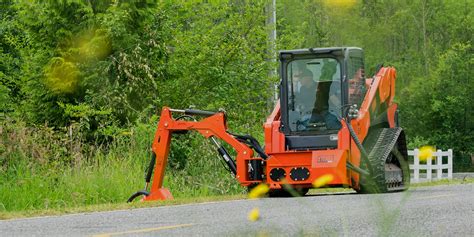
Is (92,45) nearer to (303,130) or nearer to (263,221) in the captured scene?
(303,130)

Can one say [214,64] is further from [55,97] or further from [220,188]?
[220,188]

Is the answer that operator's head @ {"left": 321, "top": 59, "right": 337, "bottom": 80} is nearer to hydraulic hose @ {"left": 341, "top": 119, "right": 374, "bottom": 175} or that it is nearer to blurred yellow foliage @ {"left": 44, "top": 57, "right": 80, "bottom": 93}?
hydraulic hose @ {"left": 341, "top": 119, "right": 374, "bottom": 175}

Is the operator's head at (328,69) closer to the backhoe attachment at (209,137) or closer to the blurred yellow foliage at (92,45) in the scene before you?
the backhoe attachment at (209,137)

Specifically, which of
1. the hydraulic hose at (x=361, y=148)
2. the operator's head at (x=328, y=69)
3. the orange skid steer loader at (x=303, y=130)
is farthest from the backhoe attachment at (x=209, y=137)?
the operator's head at (x=328, y=69)

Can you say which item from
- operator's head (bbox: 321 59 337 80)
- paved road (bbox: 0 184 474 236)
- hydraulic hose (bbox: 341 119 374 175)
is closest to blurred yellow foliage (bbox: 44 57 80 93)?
operator's head (bbox: 321 59 337 80)

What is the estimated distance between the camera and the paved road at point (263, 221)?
29.9 ft

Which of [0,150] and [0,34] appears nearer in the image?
[0,150]

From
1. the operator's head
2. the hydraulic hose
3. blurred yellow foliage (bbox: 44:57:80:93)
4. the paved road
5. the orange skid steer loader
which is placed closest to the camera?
the paved road

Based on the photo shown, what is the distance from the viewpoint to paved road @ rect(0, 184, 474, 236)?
359 inches

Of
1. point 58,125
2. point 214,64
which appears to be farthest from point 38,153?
point 214,64

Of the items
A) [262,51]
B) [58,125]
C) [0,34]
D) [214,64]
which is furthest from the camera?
[0,34]

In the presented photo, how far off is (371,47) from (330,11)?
5.20 meters

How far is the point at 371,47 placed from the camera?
78500mm

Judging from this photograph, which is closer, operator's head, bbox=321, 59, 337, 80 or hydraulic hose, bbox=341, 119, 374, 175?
hydraulic hose, bbox=341, 119, 374, 175
